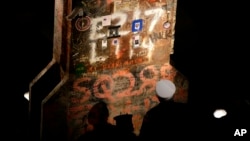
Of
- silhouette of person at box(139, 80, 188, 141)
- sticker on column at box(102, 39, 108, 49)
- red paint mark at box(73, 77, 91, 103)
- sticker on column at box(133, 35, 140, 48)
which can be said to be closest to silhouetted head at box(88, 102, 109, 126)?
red paint mark at box(73, 77, 91, 103)

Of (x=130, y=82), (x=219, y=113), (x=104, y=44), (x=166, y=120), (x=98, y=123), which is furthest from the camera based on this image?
(x=104, y=44)

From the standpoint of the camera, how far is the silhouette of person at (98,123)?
9664 mm

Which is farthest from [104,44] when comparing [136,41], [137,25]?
[137,25]

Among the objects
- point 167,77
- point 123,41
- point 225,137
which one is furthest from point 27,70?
point 225,137

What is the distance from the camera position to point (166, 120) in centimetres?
729

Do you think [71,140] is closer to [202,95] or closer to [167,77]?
[167,77]

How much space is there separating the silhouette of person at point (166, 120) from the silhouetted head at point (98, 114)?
8.72 ft

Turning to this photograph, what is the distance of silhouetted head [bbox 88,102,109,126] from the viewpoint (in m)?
9.93

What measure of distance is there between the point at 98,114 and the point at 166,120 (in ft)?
10.5

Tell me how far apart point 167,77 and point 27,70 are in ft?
28.7

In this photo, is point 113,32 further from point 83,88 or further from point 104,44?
point 83,88

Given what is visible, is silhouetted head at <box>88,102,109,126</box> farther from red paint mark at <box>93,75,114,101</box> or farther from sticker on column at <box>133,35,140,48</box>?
sticker on column at <box>133,35,140,48</box>

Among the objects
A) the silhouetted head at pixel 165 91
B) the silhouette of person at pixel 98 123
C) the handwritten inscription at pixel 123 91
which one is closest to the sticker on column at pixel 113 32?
the handwritten inscription at pixel 123 91

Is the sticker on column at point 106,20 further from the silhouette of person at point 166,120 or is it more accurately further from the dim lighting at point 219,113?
the dim lighting at point 219,113
